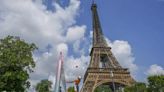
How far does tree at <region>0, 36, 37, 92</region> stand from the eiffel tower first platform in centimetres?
6431

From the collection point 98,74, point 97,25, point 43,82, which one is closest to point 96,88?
point 98,74

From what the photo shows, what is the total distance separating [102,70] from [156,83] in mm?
43002

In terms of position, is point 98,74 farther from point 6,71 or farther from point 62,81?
point 62,81

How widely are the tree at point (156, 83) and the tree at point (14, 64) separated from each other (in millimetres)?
36680

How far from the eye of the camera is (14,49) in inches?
1794

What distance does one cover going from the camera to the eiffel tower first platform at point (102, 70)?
11461 cm

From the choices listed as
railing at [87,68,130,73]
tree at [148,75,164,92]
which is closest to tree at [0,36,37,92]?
tree at [148,75,164,92]

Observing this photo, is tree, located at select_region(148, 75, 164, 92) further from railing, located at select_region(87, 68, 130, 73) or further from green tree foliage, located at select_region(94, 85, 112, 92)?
green tree foliage, located at select_region(94, 85, 112, 92)

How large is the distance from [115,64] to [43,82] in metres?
41.3

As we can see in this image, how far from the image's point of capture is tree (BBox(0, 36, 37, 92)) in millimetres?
43831

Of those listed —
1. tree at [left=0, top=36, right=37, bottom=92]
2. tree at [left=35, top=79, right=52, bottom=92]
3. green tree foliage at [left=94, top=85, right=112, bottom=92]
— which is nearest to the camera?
tree at [left=0, top=36, right=37, bottom=92]

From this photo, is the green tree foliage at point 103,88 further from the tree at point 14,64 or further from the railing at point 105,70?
the tree at point 14,64

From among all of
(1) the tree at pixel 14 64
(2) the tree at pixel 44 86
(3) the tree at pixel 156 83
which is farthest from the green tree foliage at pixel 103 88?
(1) the tree at pixel 14 64

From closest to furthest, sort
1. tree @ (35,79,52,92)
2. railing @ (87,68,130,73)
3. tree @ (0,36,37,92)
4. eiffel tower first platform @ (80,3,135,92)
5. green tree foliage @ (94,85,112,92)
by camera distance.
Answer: tree @ (0,36,37,92), tree @ (35,79,52,92), eiffel tower first platform @ (80,3,135,92), railing @ (87,68,130,73), green tree foliage @ (94,85,112,92)
